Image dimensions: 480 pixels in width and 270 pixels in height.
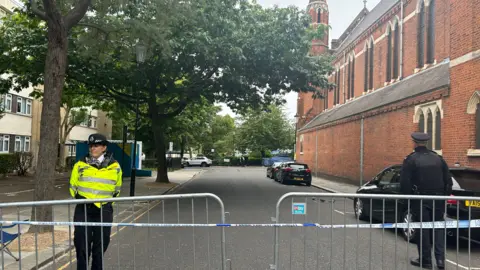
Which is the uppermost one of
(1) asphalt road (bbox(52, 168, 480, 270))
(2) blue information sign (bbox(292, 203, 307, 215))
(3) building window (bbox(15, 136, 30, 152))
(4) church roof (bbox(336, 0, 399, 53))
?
(4) church roof (bbox(336, 0, 399, 53))

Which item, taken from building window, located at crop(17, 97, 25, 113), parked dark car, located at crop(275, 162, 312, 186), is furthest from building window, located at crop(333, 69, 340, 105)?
building window, located at crop(17, 97, 25, 113)

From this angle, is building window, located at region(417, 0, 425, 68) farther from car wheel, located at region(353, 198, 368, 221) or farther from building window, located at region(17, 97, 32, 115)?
building window, located at region(17, 97, 32, 115)

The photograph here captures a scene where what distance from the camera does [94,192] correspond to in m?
4.72

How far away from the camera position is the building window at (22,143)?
28891 mm

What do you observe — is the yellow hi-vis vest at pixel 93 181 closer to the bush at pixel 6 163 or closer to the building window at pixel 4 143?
the bush at pixel 6 163

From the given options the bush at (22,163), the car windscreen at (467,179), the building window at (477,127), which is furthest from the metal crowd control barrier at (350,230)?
the bush at (22,163)

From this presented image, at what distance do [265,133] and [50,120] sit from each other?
53884 mm

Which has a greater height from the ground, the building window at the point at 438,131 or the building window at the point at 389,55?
the building window at the point at 389,55

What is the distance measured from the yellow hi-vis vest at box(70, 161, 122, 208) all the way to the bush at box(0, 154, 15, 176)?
825 inches

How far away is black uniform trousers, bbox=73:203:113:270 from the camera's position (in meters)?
4.62

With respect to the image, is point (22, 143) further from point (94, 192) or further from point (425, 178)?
point (425, 178)

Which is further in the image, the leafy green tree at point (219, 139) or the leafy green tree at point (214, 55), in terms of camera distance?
the leafy green tree at point (219, 139)

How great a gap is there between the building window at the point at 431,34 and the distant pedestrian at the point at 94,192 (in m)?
19.4

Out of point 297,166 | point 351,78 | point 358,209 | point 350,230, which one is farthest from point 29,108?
point 350,230
